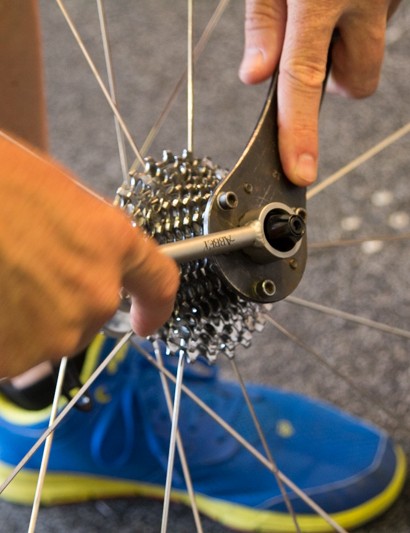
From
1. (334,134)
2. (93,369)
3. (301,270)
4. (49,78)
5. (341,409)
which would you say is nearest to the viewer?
(301,270)

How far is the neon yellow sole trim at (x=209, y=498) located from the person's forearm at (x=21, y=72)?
0.28 metres

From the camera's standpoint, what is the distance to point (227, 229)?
0.40 metres

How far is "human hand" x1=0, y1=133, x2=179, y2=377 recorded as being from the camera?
245mm

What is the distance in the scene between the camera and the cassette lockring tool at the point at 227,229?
394 millimetres

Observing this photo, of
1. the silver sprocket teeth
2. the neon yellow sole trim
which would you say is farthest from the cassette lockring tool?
the neon yellow sole trim

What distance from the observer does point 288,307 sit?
77cm

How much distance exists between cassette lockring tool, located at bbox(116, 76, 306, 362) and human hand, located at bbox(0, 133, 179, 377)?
0.11 m

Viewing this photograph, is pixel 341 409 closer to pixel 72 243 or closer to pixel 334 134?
pixel 334 134

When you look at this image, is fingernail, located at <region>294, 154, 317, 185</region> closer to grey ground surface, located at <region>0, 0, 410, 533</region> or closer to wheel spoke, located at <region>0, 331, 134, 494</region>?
wheel spoke, located at <region>0, 331, 134, 494</region>

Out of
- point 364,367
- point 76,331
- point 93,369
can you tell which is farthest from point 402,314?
point 76,331

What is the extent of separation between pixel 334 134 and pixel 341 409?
36cm

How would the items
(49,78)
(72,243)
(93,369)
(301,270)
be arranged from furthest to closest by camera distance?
(49,78) → (93,369) → (301,270) → (72,243)

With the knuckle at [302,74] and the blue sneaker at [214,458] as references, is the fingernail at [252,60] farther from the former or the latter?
the blue sneaker at [214,458]

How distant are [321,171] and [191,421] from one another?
1.22ft
